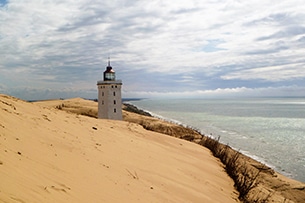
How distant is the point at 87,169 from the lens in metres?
5.58

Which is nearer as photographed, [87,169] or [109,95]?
[87,169]

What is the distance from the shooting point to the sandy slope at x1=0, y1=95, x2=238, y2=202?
163 inches

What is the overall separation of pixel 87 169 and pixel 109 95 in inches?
916

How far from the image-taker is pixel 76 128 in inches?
357

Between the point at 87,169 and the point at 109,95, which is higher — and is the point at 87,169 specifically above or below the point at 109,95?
below

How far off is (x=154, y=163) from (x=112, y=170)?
81.2 inches

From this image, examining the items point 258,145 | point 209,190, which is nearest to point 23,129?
point 209,190

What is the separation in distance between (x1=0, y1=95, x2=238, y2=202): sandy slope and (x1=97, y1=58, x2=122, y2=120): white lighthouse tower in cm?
1891

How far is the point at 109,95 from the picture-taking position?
2858 cm

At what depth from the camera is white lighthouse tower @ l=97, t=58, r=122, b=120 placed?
28.5m

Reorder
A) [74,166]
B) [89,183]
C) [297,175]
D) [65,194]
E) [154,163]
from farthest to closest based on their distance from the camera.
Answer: [297,175] → [154,163] → [74,166] → [89,183] → [65,194]

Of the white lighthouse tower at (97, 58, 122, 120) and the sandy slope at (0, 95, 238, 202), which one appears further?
the white lighthouse tower at (97, 58, 122, 120)

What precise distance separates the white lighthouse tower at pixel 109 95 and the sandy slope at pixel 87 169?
62.0ft

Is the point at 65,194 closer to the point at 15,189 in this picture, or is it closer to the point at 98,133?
the point at 15,189
